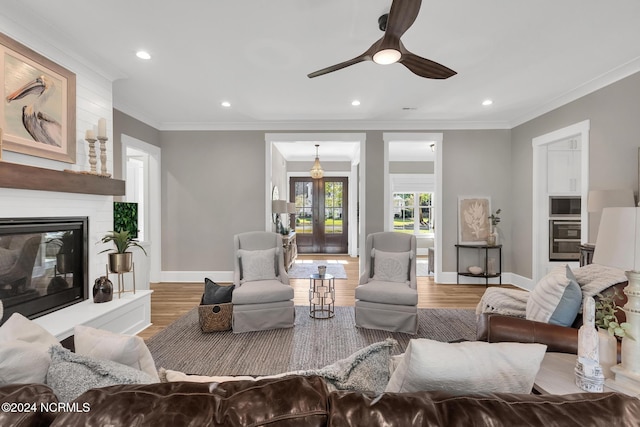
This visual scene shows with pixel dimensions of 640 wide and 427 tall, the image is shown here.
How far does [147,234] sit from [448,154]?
17.7 ft

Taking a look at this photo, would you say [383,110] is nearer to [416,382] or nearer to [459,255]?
[459,255]

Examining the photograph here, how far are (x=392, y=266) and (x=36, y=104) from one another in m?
3.68

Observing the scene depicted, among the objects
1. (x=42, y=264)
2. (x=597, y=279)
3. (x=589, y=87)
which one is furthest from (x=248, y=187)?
(x=589, y=87)

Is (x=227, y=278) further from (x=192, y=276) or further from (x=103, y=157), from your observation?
(x=103, y=157)

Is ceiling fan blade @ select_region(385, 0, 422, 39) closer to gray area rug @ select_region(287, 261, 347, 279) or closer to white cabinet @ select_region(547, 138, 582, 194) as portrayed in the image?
white cabinet @ select_region(547, 138, 582, 194)

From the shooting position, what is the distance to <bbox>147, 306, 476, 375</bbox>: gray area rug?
105 inches

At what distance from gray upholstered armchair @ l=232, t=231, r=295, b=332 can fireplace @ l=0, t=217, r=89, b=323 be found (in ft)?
4.90

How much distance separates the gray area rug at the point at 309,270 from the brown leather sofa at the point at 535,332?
4098 millimetres

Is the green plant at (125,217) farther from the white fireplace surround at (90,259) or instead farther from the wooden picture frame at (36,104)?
the wooden picture frame at (36,104)

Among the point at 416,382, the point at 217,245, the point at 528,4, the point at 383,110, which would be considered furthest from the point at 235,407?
the point at 217,245

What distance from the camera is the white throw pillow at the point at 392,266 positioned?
367 cm

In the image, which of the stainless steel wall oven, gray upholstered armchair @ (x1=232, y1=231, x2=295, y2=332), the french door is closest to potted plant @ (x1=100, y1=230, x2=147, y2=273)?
gray upholstered armchair @ (x1=232, y1=231, x2=295, y2=332)

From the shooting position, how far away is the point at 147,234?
216 inches

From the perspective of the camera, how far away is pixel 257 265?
12.4ft
